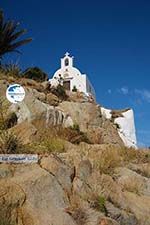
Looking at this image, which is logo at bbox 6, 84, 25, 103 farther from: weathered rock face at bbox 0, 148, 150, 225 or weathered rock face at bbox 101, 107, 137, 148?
weathered rock face at bbox 101, 107, 137, 148

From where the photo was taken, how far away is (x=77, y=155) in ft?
27.4

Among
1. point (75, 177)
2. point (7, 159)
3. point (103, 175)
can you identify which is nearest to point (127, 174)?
point (103, 175)

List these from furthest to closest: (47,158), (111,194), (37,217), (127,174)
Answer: (127,174), (111,194), (47,158), (37,217)

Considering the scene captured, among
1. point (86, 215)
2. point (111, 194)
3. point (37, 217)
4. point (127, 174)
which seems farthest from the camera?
point (127, 174)

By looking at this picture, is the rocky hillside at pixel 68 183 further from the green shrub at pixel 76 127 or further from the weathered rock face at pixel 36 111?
the green shrub at pixel 76 127

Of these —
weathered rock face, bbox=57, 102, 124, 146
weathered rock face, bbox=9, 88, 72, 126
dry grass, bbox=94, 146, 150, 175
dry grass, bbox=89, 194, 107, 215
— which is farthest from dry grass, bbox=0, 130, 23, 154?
weathered rock face, bbox=57, 102, 124, 146

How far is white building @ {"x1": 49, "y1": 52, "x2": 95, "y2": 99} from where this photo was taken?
35688mm

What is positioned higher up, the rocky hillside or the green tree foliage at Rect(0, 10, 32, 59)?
the green tree foliage at Rect(0, 10, 32, 59)

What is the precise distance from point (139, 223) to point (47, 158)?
2.34 meters

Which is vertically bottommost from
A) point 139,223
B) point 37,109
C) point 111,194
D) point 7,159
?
point 139,223

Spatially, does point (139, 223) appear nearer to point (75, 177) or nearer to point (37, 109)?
point (75, 177)

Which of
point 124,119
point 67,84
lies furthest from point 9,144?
point 67,84

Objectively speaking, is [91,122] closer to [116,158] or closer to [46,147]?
[116,158]

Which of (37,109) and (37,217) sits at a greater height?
(37,109)
